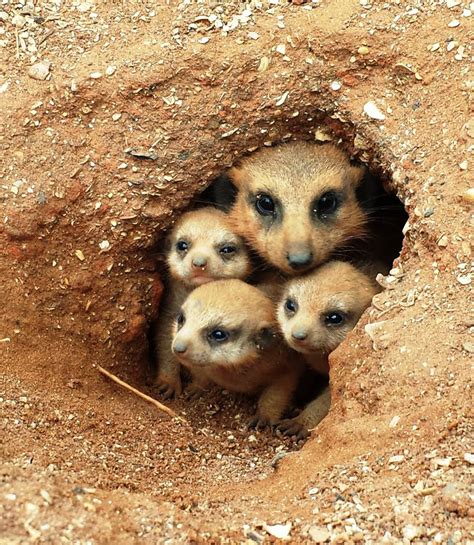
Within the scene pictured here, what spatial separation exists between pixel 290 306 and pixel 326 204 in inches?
28.9

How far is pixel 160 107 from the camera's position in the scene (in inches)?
186

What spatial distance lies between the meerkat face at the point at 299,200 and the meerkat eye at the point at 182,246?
43 centimetres

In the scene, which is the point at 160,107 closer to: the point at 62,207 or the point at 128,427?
the point at 62,207

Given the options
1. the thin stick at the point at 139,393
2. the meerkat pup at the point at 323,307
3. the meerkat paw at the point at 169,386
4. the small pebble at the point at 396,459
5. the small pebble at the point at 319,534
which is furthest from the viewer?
the meerkat paw at the point at 169,386

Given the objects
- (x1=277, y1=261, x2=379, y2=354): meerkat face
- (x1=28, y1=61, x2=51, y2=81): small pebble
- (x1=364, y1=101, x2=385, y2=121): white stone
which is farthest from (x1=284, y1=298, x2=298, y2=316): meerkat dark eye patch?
(x1=28, y1=61, x2=51, y2=81): small pebble

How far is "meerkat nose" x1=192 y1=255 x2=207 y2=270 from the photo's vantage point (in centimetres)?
516

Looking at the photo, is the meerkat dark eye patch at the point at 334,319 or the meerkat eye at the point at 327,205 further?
the meerkat eye at the point at 327,205

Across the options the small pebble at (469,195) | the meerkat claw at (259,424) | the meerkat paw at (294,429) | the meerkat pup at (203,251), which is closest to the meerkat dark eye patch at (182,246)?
the meerkat pup at (203,251)

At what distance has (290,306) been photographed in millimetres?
4836

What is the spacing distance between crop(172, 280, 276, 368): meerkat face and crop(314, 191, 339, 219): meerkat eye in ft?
2.20

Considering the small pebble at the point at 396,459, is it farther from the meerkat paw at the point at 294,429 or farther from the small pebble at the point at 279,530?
the meerkat paw at the point at 294,429

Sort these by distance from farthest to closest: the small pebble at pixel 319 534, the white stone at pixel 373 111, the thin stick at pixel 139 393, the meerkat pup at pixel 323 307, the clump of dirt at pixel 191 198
→ the thin stick at pixel 139 393
the meerkat pup at pixel 323 307
the white stone at pixel 373 111
the clump of dirt at pixel 191 198
the small pebble at pixel 319 534

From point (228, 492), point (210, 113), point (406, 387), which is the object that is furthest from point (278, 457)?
point (210, 113)

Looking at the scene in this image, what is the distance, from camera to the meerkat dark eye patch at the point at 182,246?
5316 mm
